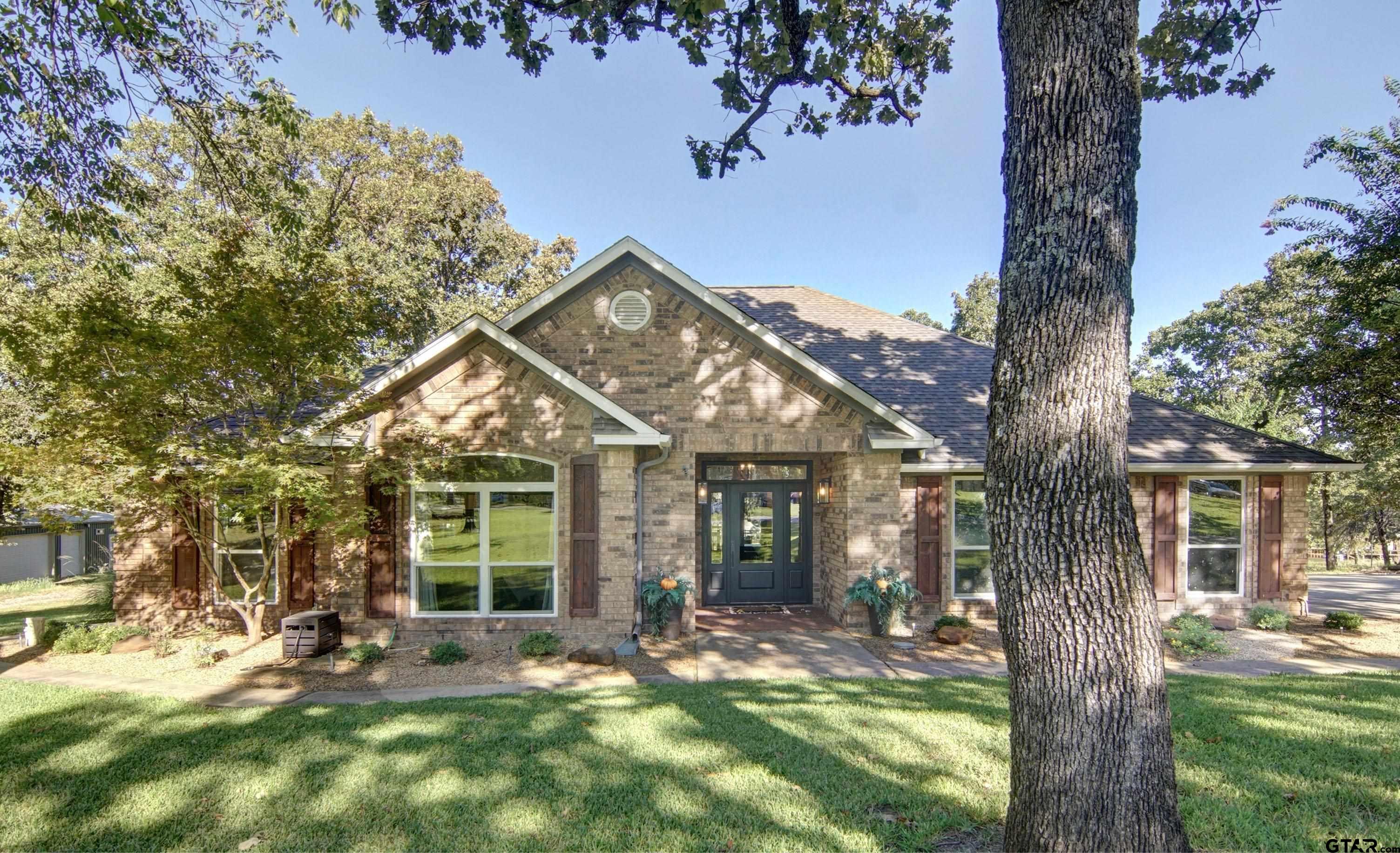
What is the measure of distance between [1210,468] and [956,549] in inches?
162

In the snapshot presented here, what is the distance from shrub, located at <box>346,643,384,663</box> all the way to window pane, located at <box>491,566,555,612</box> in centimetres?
149

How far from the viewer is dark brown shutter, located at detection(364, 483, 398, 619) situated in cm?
866

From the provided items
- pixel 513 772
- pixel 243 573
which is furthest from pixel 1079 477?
pixel 243 573

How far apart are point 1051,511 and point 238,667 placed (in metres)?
8.92

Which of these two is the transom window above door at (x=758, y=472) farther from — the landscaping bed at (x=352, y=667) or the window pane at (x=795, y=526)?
the landscaping bed at (x=352, y=667)

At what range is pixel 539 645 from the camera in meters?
7.99

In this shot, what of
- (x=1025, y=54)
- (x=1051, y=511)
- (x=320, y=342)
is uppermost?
(x=1025, y=54)

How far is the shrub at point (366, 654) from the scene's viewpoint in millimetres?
7727

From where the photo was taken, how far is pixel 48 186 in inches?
244

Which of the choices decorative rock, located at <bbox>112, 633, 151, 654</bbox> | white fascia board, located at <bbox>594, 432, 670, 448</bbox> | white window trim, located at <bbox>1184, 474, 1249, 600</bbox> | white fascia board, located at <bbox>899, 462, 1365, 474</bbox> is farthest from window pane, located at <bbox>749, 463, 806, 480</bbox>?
decorative rock, located at <bbox>112, 633, 151, 654</bbox>

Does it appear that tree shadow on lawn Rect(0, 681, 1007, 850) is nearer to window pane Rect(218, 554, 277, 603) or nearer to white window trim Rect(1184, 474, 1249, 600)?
window pane Rect(218, 554, 277, 603)

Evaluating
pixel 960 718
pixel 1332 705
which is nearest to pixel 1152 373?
pixel 1332 705

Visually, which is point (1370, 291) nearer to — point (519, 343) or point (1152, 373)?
point (519, 343)

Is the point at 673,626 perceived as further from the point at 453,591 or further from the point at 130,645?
the point at 130,645
